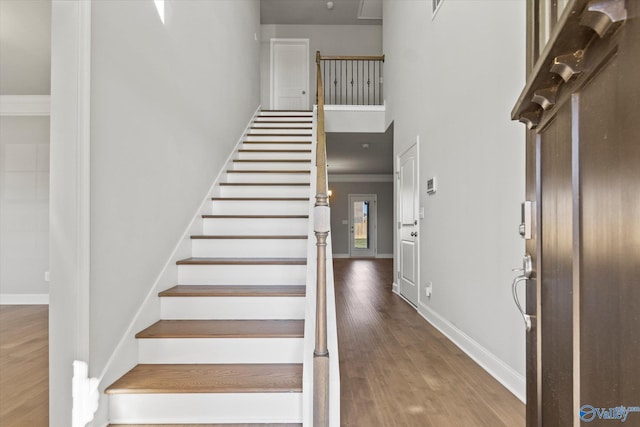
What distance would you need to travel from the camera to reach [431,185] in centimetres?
367

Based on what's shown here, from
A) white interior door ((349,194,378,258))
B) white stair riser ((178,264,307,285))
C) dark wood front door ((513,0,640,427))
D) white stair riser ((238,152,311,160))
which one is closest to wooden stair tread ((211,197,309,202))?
white stair riser ((178,264,307,285))

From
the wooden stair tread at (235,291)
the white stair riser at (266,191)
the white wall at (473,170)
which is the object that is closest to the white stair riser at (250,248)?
the wooden stair tread at (235,291)

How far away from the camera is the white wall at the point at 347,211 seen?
11.3m

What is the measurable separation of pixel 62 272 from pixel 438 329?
120 inches

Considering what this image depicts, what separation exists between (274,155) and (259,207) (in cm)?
138

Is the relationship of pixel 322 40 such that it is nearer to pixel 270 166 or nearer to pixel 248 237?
pixel 270 166

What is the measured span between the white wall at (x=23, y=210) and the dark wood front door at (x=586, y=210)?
5.67m

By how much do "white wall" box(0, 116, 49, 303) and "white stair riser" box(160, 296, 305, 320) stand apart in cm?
358

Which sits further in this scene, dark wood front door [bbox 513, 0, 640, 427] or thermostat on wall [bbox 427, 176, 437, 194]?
thermostat on wall [bbox 427, 176, 437, 194]

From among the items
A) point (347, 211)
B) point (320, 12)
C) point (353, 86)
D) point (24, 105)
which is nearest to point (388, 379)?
point (24, 105)

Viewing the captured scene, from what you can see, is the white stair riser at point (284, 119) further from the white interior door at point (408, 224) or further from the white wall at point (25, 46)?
the white wall at point (25, 46)

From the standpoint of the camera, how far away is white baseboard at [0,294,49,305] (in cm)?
471

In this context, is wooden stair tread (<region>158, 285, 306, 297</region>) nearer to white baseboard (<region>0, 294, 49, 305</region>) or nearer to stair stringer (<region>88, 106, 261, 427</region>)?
stair stringer (<region>88, 106, 261, 427</region>)

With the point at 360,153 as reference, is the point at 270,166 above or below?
below
